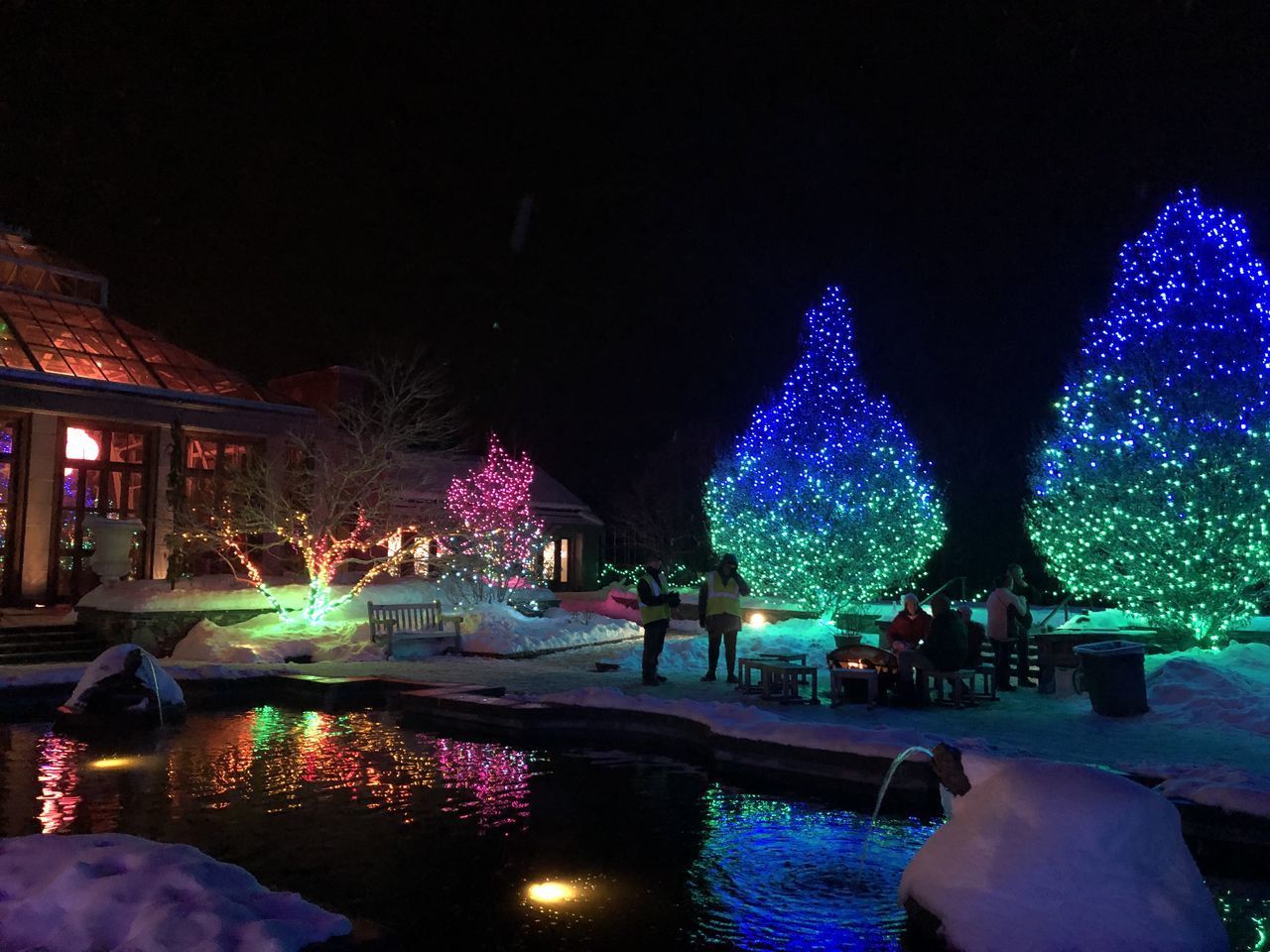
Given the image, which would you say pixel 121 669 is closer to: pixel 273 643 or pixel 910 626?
pixel 273 643

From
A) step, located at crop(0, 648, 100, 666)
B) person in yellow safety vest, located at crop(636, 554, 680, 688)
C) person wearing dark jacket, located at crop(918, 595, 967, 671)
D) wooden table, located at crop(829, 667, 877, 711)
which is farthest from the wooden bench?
person wearing dark jacket, located at crop(918, 595, 967, 671)

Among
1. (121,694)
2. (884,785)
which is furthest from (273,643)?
(884,785)

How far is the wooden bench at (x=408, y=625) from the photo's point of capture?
17125 mm

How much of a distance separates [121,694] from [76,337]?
1516 cm

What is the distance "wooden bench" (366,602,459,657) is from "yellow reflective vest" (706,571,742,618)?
639 centimetres

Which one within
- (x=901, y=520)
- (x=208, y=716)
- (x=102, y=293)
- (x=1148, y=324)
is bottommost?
(x=208, y=716)

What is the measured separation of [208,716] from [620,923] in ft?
26.9

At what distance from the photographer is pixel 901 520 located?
22672 millimetres

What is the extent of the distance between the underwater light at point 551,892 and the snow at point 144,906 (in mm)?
1473

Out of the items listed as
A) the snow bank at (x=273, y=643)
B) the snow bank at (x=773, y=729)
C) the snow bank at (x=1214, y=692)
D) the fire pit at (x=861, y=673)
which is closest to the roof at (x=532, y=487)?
the snow bank at (x=273, y=643)

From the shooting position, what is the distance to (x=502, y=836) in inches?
251

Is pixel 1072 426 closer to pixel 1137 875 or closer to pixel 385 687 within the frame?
pixel 385 687

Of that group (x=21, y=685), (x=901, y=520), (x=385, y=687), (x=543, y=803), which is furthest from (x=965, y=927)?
(x=901, y=520)

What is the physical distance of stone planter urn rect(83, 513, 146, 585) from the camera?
1916cm
